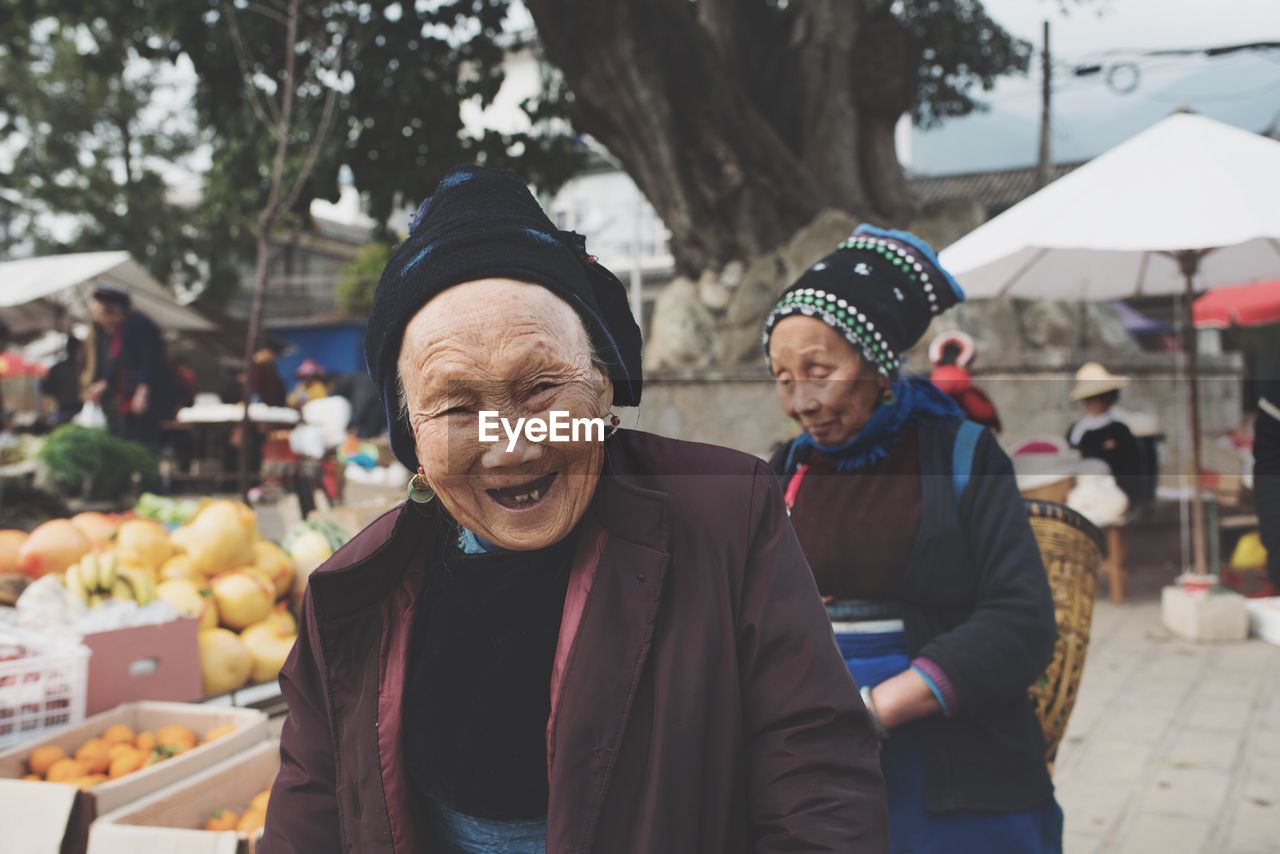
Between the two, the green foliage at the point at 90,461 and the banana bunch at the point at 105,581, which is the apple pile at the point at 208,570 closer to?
the banana bunch at the point at 105,581

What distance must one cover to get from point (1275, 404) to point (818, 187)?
803cm

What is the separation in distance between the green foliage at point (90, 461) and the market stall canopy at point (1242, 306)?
30.4ft

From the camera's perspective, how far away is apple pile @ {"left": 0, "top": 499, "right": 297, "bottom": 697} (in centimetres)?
330

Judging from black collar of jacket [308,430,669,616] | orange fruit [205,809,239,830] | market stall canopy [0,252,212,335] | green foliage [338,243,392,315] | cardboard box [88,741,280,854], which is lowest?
orange fruit [205,809,239,830]

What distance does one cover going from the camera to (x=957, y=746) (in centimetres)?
193

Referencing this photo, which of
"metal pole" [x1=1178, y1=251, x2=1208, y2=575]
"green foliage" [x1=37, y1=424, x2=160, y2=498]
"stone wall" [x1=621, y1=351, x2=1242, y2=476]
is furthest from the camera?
"stone wall" [x1=621, y1=351, x2=1242, y2=476]

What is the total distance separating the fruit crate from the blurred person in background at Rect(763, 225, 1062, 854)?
202 cm

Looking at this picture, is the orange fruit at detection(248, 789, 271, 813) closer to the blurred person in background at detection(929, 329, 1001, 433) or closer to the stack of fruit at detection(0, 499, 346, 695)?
the stack of fruit at detection(0, 499, 346, 695)

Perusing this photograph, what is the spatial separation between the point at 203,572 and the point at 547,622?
114 inches

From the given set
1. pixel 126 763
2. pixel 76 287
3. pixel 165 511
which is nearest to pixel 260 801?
pixel 126 763

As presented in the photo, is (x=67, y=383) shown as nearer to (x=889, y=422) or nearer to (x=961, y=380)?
(x=961, y=380)

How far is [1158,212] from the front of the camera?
4.92 meters

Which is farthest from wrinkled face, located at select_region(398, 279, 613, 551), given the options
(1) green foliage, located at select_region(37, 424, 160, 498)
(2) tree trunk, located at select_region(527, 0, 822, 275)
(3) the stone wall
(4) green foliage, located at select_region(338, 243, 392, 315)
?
(4) green foliage, located at select_region(338, 243, 392, 315)

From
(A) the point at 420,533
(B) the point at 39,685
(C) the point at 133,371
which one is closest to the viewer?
(A) the point at 420,533
